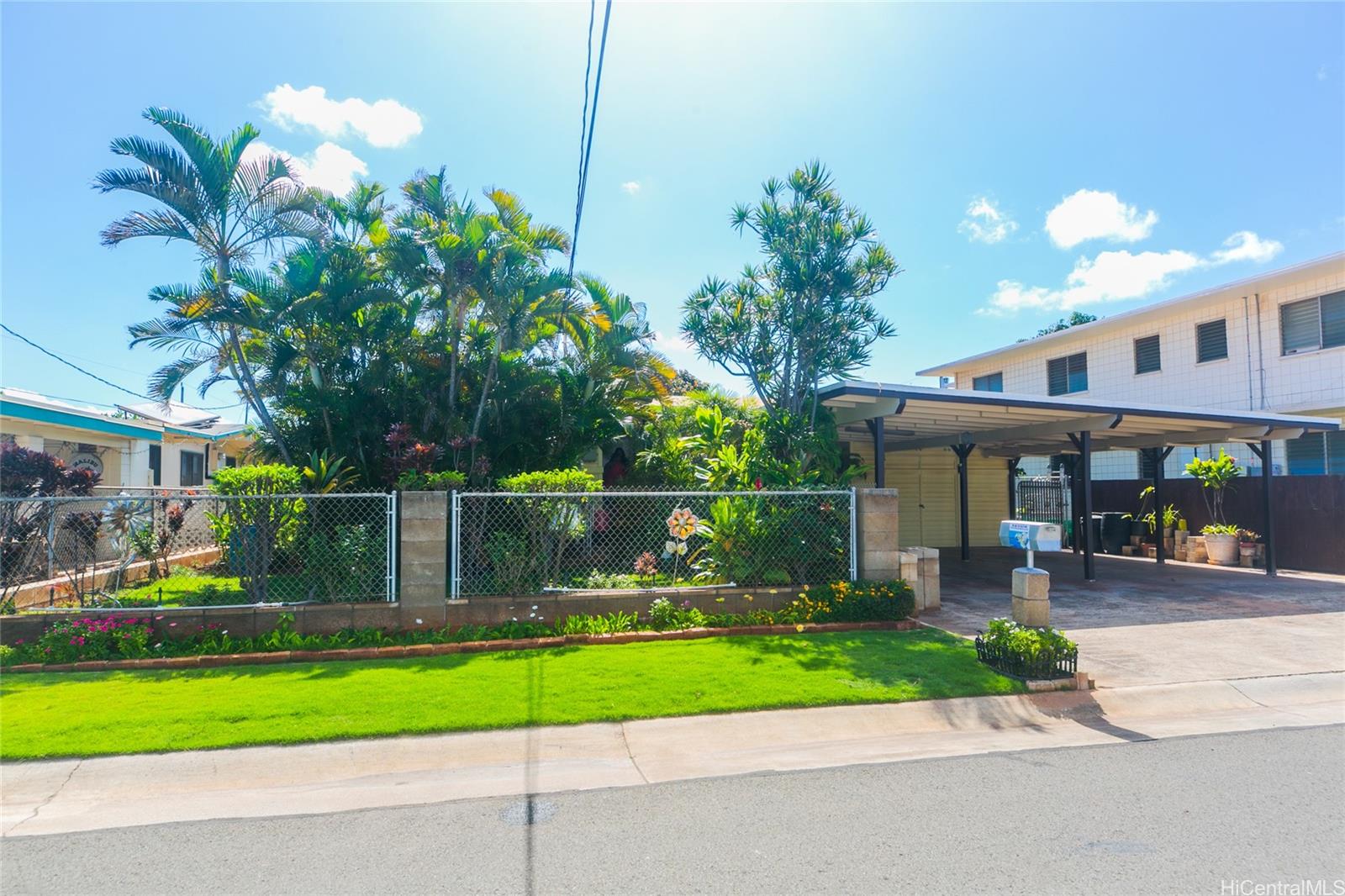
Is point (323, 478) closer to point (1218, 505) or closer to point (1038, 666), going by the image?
point (1038, 666)

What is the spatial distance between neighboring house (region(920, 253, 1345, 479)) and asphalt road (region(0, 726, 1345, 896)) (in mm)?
13442

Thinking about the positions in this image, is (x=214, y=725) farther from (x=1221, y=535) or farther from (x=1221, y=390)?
(x=1221, y=390)

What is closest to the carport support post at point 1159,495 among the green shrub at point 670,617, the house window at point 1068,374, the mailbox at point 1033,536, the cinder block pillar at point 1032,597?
the house window at point 1068,374

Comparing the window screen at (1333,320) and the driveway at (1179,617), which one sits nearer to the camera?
the driveway at (1179,617)

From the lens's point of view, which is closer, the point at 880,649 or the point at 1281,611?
the point at 880,649

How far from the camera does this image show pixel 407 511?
7.56m

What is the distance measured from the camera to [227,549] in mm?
8648

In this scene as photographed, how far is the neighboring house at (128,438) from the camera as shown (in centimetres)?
1256

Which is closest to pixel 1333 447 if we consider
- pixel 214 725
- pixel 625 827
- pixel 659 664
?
pixel 659 664

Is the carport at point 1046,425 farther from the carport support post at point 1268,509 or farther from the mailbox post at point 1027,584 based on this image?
the mailbox post at point 1027,584

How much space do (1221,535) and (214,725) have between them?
1751 centimetres

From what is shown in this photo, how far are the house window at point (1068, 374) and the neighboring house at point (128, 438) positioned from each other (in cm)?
1963

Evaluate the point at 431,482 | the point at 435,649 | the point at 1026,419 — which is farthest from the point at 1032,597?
the point at 1026,419

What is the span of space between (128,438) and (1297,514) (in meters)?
23.1
